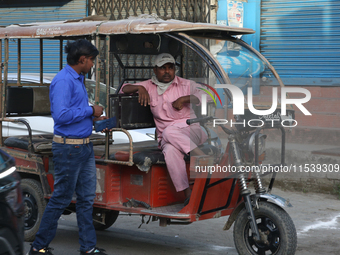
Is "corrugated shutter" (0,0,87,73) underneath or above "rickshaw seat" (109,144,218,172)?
above

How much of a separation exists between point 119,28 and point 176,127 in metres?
1.07

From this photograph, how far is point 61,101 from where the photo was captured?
429 centimetres

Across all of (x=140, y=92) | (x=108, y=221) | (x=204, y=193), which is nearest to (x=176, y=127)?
(x=140, y=92)

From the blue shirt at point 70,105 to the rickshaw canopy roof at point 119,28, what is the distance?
1.91 feet

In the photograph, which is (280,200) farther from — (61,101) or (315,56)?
(315,56)

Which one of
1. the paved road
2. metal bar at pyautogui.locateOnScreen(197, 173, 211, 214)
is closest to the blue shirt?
metal bar at pyautogui.locateOnScreen(197, 173, 211, 214)

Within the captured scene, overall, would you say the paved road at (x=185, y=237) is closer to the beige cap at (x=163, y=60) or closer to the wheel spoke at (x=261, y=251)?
the wheel spoke at (x=261, y=251)

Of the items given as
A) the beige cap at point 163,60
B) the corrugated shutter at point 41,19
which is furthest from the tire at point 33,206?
the corrugated shutter at point 41,19

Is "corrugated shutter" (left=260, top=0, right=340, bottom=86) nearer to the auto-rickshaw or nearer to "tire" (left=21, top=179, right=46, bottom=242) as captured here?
the auto-rickshaw

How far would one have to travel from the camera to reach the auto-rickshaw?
4301 mm

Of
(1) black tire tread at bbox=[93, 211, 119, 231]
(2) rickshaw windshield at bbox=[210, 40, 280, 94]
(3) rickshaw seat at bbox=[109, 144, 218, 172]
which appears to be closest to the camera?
(3) rickshaw seat at bbox=[109, 144, 218, 172]

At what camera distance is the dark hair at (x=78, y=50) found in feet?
14.4

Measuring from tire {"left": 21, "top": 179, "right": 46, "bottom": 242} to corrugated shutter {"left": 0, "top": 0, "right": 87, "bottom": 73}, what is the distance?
23.8 ft

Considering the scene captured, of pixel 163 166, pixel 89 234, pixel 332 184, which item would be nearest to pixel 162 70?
pixel 163 166
